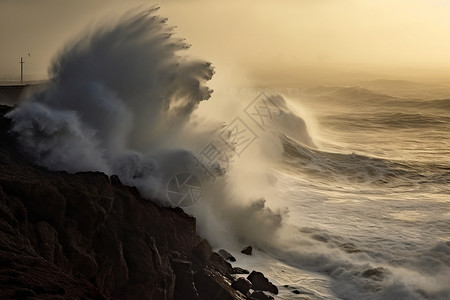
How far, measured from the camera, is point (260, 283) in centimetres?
1107

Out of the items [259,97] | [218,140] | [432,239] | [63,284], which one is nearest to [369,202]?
[432,239]

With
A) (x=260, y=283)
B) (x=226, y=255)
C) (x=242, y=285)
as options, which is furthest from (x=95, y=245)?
(x=226, y=255)

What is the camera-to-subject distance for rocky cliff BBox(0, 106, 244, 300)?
7109 millimetres

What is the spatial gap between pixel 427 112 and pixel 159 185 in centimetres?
4349

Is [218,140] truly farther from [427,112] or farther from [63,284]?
[427,112]

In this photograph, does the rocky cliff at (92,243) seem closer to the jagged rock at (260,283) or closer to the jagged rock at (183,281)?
the jagged rock at (183,281)

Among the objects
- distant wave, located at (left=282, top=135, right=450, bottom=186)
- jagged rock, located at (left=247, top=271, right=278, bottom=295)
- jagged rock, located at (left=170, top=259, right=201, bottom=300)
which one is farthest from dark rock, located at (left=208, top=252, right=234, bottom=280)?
distant wave, located at (left=282, top=135, right=450, bottom=186)

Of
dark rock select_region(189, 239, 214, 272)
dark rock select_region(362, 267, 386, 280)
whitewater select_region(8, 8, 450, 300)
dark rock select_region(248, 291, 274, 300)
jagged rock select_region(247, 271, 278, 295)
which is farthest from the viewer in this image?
dark rock select_region(362, 267, 386, 280)

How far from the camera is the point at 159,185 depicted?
1276cm

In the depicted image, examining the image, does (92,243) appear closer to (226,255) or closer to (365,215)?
(226,255)

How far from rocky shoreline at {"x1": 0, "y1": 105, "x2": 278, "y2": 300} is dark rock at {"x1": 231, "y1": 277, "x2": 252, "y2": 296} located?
2 centimetres

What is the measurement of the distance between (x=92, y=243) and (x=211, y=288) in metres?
2.29

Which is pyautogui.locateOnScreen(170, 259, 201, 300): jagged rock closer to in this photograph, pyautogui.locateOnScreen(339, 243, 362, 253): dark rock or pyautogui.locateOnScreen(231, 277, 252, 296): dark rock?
pyautogui.locateOnScreen(231, 277, 252, 296): dark rock

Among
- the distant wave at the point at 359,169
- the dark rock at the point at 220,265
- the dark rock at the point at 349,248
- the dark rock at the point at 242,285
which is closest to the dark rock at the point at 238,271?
the dark rock at the point at 220,265
